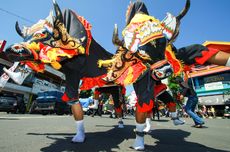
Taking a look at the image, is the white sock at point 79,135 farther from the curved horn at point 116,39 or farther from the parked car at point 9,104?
the parked car at point 9,104

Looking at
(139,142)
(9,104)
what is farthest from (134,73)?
(9,104)

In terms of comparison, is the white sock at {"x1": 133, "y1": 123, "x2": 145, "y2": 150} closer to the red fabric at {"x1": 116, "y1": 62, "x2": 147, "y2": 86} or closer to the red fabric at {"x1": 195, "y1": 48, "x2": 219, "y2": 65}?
the red fabric at {"x1": 116, "y1": 62, "x2": 147, "y2": 86}

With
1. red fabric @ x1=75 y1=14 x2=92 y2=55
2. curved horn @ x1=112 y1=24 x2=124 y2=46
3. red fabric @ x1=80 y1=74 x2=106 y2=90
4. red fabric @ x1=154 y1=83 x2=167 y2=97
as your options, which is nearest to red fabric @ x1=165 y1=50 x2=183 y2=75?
curved horn @ x1=112 y1=24 x2=124 y2=46

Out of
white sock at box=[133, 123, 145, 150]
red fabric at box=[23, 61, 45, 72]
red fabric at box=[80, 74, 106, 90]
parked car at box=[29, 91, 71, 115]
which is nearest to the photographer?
white sock at box=[133, 123, 145, 150]

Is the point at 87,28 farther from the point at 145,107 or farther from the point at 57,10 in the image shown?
the point at 145,107

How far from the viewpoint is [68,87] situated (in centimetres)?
325

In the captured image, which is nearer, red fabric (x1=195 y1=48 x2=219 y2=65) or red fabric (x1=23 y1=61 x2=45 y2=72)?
red fabric (x1=195 y1=48 x2=219 y2=65)

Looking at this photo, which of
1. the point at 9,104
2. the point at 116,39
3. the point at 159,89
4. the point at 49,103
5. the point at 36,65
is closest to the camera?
the point at 116,39

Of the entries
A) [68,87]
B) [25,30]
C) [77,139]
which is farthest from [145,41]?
[25,30]

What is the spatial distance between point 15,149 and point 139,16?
2.53 m

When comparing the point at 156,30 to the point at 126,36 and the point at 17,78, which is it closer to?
the point at 126,36

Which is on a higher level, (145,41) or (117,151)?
(145,41)

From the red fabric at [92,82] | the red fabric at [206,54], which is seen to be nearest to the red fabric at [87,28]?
the red fabric at [92,82]

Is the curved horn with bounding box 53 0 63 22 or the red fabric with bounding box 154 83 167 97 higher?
the curved horn with bounding box 53 0 63 22
